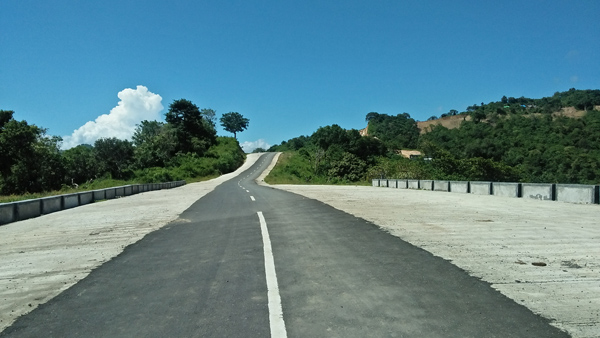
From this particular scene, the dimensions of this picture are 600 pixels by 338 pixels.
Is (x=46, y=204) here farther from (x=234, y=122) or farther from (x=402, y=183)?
Answer: (x=234, y=122)

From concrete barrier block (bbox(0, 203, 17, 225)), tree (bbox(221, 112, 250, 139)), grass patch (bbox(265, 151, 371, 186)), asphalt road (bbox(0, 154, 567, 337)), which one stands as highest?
tree (bbox(221, 112, 250, 139))

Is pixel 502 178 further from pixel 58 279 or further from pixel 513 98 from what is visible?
pixel 513 98

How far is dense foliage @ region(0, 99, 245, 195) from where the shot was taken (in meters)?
52.7

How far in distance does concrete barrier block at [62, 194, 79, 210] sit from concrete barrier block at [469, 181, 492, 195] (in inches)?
923

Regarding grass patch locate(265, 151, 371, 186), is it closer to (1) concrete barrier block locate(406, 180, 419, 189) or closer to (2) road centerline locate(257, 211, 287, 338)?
(1) concrete barrier block locate(406, 180, 419, 189)

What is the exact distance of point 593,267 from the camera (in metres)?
6.69

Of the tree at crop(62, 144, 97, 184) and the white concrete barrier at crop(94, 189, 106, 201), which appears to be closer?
the white concrete barrier at crop(94, 189, 106, 201)

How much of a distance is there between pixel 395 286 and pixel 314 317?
5.33 feet

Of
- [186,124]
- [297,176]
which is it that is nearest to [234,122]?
[186,124]

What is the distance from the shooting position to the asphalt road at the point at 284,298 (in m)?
4.38

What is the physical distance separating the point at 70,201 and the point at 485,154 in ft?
211

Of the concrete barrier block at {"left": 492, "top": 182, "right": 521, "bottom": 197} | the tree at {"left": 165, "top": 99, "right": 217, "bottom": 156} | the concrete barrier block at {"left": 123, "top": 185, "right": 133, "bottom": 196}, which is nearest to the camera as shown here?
the concrete barrier block at {"left": 492, "top": 182, "right": 521, "bottom": 197}

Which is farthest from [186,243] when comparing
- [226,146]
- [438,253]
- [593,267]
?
[226,146]

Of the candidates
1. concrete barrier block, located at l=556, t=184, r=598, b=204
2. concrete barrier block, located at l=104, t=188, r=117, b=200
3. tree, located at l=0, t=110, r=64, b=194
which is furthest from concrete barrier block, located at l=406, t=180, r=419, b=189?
tree, located at l=0, t=110, r=64, b=194
